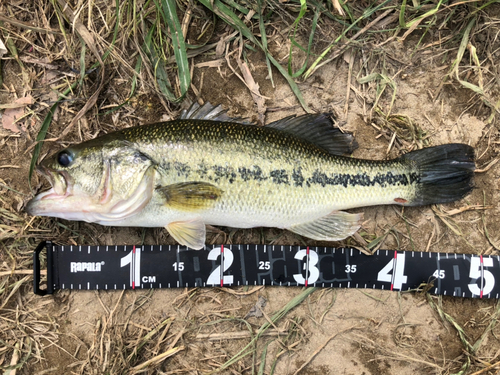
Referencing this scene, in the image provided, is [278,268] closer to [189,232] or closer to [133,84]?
[189,232]

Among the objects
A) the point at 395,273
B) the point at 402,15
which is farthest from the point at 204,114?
the point at 395,273

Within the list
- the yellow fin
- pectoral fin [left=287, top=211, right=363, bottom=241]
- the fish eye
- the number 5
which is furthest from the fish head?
the number 5

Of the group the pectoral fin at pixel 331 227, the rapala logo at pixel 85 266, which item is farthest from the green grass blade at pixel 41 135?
the pectoral fin at pixel 331 227

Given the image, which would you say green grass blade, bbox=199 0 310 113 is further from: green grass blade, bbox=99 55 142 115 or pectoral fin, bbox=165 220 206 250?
pectoral fin, bbox=165 220 206 250

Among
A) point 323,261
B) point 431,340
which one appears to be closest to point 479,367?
point 431,340

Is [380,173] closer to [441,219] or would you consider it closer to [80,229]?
[441,219]
